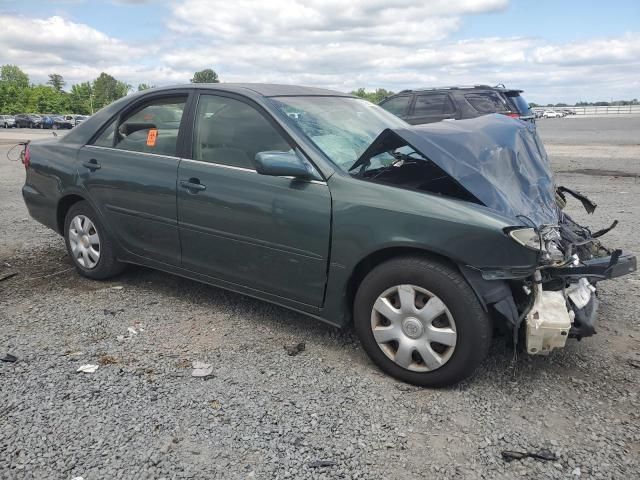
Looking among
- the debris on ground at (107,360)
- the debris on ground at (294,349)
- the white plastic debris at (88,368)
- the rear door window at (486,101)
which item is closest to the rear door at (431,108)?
the rear door window at (486,101)

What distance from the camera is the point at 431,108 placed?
11750mm

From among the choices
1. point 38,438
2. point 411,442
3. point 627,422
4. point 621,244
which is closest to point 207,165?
point 38,438

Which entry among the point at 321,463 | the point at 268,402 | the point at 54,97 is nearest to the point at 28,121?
the point at 54,97

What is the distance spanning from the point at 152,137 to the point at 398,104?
9150 mm

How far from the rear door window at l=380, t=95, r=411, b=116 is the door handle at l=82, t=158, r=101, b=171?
8.77 m

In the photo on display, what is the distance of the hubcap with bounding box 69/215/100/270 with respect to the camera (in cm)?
452

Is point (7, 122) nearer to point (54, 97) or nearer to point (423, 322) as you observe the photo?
point (54, 97)

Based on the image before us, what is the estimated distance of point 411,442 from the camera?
255 centimetres

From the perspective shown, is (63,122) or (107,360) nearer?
(107,360)

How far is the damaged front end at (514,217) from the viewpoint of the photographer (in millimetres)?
2801

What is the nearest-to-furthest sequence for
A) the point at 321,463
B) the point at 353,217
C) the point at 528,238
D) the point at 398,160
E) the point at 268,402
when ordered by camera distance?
the point at 321,463 → the point at 528,238 → the point at 268,402 → the point at 353,217 → the point at 398,160

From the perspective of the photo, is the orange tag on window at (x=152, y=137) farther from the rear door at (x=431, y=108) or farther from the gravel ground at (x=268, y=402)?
the rear door at (x=431, y=108)

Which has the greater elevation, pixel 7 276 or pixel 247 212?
pixel 247 212

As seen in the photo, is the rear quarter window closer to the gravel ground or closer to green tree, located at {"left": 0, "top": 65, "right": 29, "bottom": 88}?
the gravel ground
